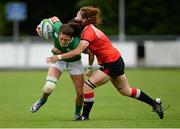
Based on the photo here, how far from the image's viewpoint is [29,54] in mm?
40406

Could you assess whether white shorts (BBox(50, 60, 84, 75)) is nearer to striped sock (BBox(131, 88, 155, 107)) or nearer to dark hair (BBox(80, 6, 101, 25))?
dark hair (BBox(80, 6, 101, 25))

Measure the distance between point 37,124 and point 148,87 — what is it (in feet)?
37.4

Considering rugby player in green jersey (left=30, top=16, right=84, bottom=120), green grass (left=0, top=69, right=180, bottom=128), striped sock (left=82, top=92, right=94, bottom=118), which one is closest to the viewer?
green grass (left=0, top=69, right=180, bottom=128)

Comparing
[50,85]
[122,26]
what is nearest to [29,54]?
[122,26]

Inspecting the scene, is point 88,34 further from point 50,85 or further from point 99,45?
point 50,85

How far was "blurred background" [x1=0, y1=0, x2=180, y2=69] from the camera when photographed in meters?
40.4

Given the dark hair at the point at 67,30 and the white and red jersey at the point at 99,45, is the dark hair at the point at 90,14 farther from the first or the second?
the dark hair at the point at 67,30

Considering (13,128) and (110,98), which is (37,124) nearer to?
(13,128)

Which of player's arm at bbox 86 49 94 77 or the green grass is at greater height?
player's arm at bbox 86 49 94 77

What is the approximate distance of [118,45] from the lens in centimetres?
4012

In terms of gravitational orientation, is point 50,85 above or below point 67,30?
below

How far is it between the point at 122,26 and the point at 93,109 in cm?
3356

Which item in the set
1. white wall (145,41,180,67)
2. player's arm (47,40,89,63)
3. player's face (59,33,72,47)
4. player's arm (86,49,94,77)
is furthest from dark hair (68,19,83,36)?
white wall (145,41,180,67)

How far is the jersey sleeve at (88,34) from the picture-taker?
1492 centimetres
